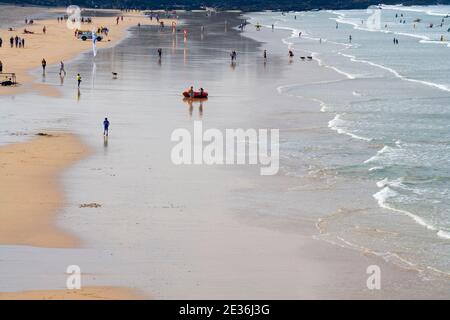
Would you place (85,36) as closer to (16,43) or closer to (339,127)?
(16,43)

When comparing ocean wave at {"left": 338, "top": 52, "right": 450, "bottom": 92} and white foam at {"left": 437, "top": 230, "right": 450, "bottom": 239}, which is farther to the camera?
ocean wave at {"left": 338, "top": 52, "right": 450, "bottom": 92}

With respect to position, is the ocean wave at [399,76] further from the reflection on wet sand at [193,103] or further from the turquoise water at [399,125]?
the reflection on wet sand at [193,103]

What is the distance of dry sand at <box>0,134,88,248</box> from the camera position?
1016 inches

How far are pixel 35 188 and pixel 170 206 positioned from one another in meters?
4.97

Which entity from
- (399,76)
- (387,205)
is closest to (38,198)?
(387,205)

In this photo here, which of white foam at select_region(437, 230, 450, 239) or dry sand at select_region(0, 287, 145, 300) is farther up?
dry sand at select_region(0, 287, 145, 300)

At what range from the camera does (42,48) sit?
89.7 m

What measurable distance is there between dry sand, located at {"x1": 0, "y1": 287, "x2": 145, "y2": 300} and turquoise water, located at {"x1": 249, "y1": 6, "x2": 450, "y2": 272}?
747cm

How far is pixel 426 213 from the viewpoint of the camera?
29.0 metres

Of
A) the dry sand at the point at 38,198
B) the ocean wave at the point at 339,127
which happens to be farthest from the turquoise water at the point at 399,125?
the dry sand at the point at 38,198

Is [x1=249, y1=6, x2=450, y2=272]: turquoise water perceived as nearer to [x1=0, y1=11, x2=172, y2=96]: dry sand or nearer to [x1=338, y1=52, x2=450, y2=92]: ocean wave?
[x1=338, y1=52, x2=450, y2=92]: ocean wave

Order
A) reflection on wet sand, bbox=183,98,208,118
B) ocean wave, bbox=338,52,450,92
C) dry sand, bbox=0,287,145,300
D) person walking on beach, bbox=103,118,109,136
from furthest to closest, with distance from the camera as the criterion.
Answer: ocean wave, bbox=338,52,450,92, reflection on wet sand, bbox=183,98,208,118, person walking on beach, bbox=103,118,109,136, dry sand, bbox=0,287,145,300

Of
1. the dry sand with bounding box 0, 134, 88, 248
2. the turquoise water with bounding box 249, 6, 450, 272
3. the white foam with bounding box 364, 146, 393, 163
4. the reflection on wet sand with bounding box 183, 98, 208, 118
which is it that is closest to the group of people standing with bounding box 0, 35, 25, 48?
the turquoise water with bounding box 249, 6, 450, 272

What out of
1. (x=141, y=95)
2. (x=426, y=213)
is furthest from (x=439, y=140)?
(x=141, y=95)
